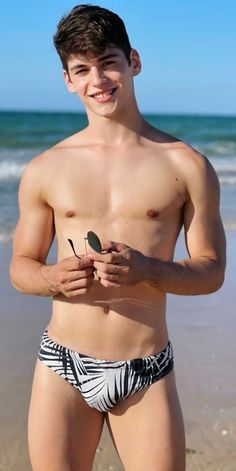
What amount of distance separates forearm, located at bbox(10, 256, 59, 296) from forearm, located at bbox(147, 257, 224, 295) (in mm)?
365

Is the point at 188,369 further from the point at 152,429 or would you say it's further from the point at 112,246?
the point at 112,246

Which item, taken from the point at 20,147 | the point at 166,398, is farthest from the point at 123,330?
the point at 20,147

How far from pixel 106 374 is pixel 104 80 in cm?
106

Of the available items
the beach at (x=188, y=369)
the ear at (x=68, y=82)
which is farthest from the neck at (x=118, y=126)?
the beach at (x=188, y=369)

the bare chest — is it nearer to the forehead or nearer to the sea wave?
the forehead

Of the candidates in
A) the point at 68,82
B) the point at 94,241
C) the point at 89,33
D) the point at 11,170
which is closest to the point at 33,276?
the point at 94,241

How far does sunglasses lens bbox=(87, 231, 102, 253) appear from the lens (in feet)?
8.83

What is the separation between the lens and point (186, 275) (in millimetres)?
2852

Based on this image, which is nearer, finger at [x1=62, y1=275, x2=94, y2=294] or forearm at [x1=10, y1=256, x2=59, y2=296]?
finger at [x1=62, y1=275, x2=94, y2=294]

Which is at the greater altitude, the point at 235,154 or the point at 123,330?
the point at 123,330

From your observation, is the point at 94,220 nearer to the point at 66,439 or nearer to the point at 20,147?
the point at 66,439

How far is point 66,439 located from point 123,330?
440mm

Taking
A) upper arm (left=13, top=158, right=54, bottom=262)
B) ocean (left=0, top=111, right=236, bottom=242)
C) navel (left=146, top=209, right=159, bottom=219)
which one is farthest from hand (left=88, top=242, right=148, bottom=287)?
ocean (left=0, top=111, right=236, bottom=242)

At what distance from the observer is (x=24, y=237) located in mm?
3123
